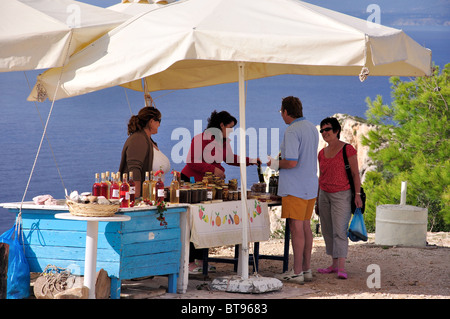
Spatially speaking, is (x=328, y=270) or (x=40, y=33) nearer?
(x=40, y=33)

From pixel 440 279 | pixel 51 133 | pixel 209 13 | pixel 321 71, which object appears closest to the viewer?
pixel 209 13

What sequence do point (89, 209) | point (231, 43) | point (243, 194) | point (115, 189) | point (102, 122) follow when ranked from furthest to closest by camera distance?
1. point (102, 122)
2. point (243, 194)
3. point (115, 189)
4. point (231, 43)
5. point (89, 209)

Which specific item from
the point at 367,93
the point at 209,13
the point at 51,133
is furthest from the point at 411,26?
the point at 209,13

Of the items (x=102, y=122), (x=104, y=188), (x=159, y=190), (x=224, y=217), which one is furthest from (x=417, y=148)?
(x=102, y=122)

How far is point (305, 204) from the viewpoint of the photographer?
636 cm

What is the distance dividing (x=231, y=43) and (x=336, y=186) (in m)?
2.03

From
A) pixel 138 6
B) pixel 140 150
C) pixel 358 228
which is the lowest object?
pixel 358 228

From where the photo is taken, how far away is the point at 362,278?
690cm

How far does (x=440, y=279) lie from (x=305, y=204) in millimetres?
1662

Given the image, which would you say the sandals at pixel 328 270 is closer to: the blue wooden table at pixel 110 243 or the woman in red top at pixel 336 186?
the woman in red top at pixel 336 186

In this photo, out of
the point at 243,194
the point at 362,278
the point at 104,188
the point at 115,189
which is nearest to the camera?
the point at 115,189

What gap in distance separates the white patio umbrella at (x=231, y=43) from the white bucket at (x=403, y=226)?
3.32 meters

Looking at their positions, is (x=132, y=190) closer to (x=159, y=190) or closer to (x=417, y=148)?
(x=159, y=190)

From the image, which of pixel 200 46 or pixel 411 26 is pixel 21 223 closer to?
pixel 200 46
